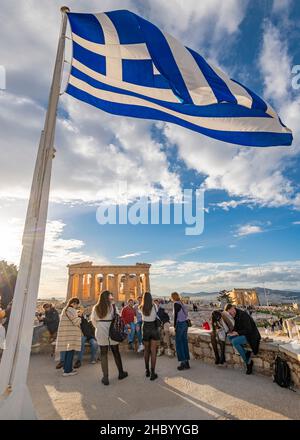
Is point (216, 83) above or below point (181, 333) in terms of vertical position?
above

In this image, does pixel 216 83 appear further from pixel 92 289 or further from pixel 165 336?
pixel 92 289

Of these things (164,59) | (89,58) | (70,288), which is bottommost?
(70,288)

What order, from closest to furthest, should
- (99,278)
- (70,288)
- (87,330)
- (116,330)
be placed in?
1. (116,330)
2. (87,330)
3. (70,288)
4. (99,278)

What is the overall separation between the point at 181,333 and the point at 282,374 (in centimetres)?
199

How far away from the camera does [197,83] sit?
3.60 m

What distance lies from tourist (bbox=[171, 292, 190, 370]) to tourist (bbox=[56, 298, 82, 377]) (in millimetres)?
2070

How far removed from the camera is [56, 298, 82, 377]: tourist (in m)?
5.03

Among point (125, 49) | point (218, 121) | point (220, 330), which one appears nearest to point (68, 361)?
point (220, 330)

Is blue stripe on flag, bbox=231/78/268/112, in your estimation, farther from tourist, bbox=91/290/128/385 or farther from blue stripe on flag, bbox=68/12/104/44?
tourist, bbox=91/290/128/385

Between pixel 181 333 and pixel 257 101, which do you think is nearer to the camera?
pixel 257 101

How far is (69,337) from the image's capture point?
16.7 ft

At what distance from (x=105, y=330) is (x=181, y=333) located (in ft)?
5.66

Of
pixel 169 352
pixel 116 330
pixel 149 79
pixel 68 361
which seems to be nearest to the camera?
pixel 149 79
